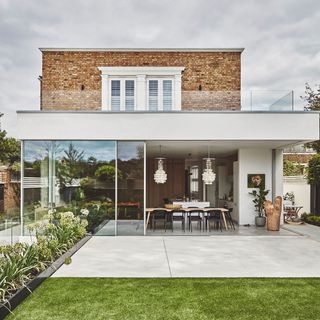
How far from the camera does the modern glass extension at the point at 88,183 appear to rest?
36.0 ft

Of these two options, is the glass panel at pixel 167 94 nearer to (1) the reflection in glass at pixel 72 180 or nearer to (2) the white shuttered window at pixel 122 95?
(2) the white shuttered window at pixel 122 95

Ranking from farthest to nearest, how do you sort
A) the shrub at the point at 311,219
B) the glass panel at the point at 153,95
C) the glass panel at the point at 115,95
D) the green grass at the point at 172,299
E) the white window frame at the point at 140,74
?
the white window frame at the point at 140,74, the glass panel at the point at 153,95, the glass panel at the point at 115,95, the shrub at the point at 311,219, the green grass at the point at 172,299

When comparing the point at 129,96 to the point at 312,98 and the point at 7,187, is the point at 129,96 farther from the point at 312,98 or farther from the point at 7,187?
the point at 312,98

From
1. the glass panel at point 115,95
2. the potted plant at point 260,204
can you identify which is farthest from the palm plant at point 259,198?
the glass panel at point 115,95

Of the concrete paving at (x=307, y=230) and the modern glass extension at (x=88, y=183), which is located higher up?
the modern glass extension at (x=88, y=183)

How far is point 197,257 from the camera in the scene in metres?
7.94

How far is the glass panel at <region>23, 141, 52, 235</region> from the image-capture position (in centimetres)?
1096

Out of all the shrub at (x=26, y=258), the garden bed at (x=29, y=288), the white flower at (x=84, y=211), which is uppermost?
the white flower at (x=84, y=211)

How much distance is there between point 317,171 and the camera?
1323 cm

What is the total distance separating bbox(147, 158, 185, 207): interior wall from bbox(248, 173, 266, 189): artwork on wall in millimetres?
7160

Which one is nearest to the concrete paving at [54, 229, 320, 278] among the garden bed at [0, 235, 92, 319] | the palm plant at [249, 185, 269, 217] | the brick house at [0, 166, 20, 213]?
the garden bed at [0, 235, 92, 319]

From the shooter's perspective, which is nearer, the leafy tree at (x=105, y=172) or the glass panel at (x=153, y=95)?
the leafy tree at (x=105, y=172)

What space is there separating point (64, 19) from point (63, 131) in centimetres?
387

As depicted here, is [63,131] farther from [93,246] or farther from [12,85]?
[12,85]
